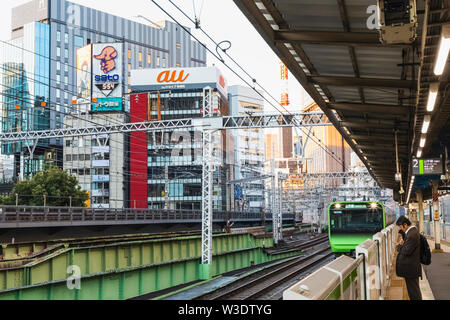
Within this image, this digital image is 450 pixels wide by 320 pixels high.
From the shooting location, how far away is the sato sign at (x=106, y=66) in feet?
275

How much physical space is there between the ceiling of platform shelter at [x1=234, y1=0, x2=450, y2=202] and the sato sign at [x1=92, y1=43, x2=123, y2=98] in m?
71.0

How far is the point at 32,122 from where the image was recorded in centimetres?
10875

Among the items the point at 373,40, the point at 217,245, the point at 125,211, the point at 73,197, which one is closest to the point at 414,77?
the point at 373,40

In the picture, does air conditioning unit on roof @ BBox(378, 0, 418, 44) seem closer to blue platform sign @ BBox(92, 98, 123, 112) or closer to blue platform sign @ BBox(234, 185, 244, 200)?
blue platform sign @ BBox(92, 98, 123, 112)

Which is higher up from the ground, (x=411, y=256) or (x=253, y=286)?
(x=411, y=256)

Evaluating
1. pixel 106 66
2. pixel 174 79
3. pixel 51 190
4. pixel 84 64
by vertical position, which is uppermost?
pixel 84 64

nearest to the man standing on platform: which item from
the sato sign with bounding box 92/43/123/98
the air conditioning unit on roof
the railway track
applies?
the air conditioning unit on roof

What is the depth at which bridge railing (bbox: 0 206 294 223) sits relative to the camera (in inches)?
1164

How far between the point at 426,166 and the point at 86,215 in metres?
24.7

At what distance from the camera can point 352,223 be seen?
81.0 feet

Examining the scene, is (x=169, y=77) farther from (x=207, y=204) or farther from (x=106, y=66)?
(x=207, y=204)

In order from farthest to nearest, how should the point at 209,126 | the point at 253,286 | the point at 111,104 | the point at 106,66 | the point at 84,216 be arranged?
the point at 111,104, the point at 106,66, the point at 84,216, the point at 209,126, the point at 253,286

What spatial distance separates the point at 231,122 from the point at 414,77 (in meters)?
18.8

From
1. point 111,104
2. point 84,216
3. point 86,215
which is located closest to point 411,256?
point 84,216
